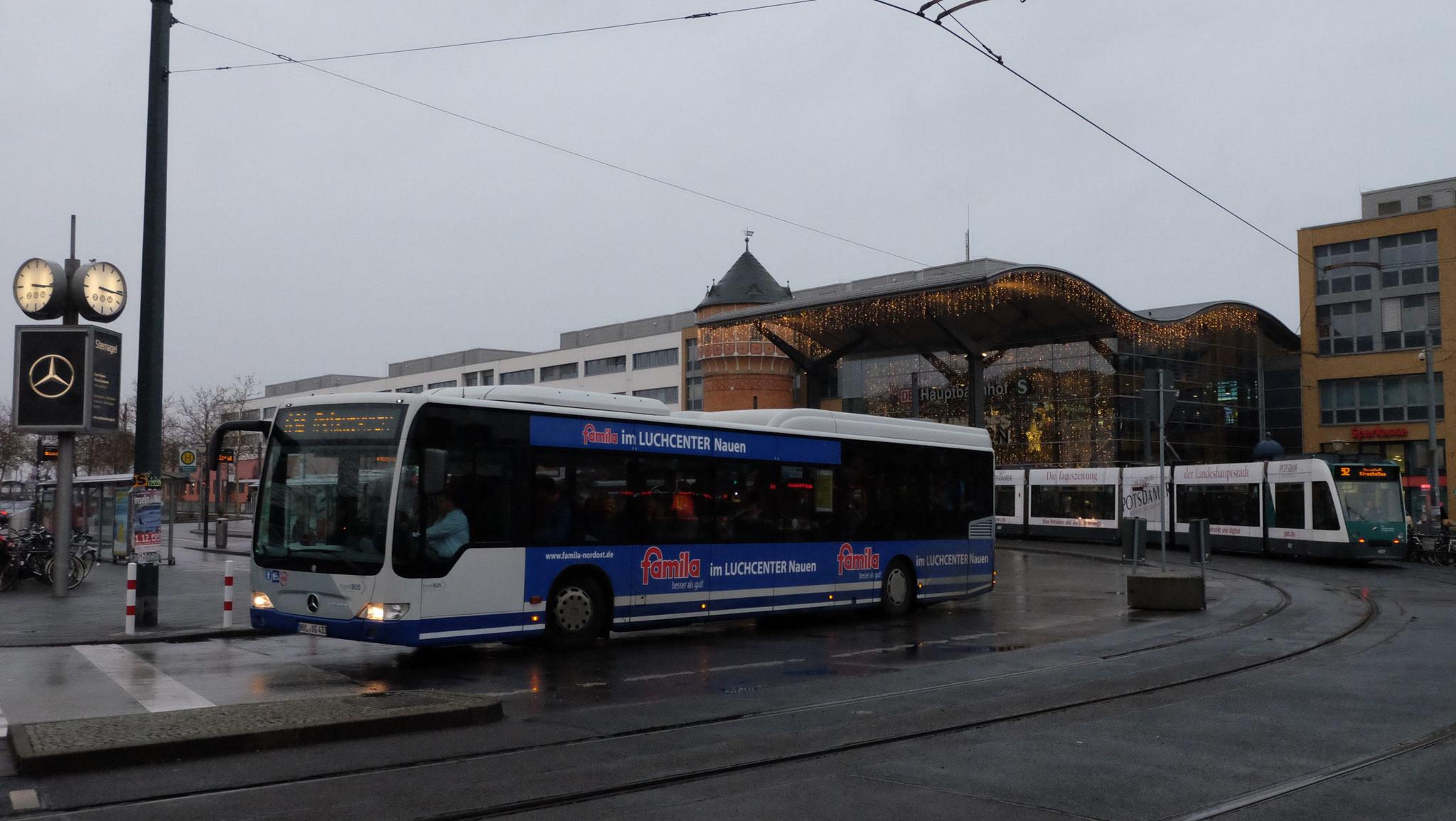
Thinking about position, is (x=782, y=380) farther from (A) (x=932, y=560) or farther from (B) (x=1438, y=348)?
(A) (x=932, y=560)

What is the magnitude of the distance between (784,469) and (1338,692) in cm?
732

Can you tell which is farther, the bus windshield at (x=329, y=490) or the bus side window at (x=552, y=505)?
the bus side window at (x=552, y=505)

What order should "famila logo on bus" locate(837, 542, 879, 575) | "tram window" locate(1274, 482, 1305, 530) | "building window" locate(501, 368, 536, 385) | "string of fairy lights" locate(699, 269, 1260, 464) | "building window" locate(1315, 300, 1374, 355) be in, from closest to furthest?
1. "famila logo on bus" locate(837, 542, 879, 575)
2. "tram window" locate(1274, 482, 1305, 530)
3. "string of fairy lights" locate(699, 269, 1260, 464)
4. "building window" locate(1315, 300, 1374, 355)
5. "building window" locate(501, 368, 536, 385)

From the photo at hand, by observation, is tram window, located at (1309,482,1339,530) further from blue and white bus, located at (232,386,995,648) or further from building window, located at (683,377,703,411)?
building window, located at (683,377,703,411)

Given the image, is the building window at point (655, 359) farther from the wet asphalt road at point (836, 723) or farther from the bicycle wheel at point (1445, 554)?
the wet asphalt road at point (836, 723)

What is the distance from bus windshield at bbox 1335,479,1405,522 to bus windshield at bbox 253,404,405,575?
90.0 ft

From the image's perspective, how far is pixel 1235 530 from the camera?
35062 millimetres

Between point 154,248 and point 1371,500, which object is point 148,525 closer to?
point 154,248

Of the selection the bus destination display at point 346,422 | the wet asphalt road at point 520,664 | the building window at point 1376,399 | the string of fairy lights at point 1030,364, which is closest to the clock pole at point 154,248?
the wet asphalt road at point 520,664

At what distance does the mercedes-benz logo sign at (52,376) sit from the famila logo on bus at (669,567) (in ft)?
32.7

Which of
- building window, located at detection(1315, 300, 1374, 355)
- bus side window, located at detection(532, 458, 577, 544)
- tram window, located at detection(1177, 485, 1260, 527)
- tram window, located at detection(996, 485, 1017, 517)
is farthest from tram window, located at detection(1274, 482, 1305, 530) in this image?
building window, located at detection(1315, 300, 1374, 355)

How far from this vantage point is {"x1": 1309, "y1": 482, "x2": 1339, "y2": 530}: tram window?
31.0 meters

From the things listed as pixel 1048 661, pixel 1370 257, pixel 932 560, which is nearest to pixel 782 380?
pixel 1370 257

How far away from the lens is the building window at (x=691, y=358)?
74.6 metres
